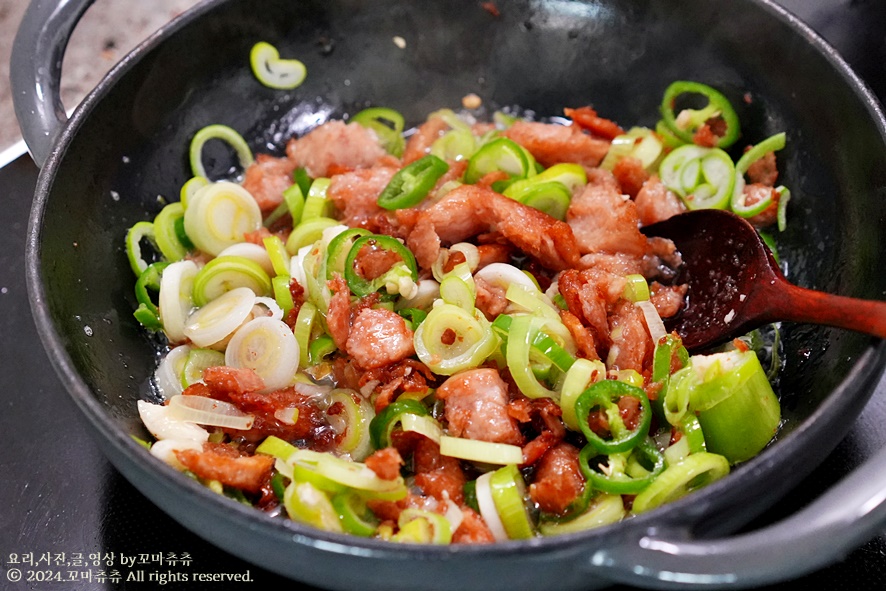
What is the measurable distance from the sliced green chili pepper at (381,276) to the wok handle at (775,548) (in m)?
1.07

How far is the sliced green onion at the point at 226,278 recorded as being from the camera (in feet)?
7.07

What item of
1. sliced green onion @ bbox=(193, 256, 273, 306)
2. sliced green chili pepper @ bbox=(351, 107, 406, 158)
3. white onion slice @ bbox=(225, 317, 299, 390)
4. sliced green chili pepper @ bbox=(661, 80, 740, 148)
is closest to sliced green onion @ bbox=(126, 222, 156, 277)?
sliced green onion @ bbox=(193, 256, 273, 306)

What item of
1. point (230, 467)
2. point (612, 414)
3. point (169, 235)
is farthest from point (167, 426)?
point (612, 414)

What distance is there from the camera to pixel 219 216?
2332mm

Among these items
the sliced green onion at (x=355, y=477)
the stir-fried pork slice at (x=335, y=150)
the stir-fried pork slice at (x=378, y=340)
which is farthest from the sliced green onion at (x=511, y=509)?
the stir-fried pork slice at (x=335, y=150)

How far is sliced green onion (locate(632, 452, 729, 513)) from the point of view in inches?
63.6

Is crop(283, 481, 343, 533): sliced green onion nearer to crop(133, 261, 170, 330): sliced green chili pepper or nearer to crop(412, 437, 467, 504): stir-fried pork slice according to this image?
crop(412, 437, 467, 504): stir-fried pork slice

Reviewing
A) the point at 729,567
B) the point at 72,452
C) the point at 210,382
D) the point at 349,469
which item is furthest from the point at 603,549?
the point at 72,452

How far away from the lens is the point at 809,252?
2.19 m

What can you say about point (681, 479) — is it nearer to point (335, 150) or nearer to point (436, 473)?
point (436, 473)

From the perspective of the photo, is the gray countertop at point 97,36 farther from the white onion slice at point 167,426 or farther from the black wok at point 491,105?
the white onion slice at point 167,426

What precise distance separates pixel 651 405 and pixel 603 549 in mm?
695

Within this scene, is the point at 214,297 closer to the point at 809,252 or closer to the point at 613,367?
the point at 613,367

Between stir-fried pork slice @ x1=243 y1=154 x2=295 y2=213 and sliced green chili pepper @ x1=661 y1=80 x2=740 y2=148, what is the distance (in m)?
1.35
